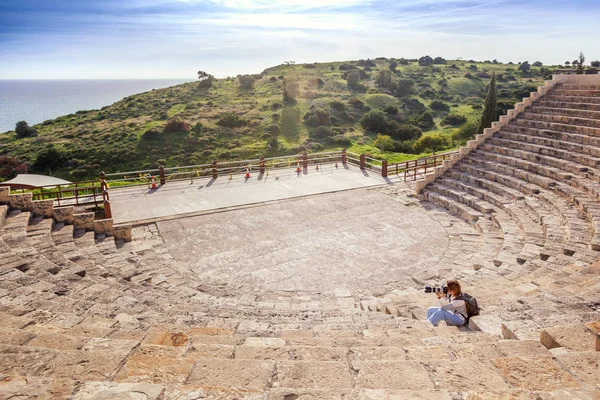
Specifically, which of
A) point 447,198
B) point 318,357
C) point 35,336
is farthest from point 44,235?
point 447,198

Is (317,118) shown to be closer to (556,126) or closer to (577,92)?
(577,92)

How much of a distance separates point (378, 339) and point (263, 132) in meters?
38.1

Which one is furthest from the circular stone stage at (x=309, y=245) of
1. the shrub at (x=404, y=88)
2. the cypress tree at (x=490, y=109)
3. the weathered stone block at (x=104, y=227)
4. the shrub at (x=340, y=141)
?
the shrub at (x=404, y=88)

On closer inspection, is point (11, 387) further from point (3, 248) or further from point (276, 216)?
point (276, 216)

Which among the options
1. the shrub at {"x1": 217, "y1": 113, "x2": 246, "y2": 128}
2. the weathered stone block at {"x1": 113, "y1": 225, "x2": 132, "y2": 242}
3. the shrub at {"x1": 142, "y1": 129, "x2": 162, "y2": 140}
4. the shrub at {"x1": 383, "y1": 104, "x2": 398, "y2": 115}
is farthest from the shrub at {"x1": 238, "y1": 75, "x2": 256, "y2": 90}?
the weathered stone block at {"x1": 113, "y1": 225, "x2": 132, "y2": 242}

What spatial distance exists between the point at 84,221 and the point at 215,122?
116 feet

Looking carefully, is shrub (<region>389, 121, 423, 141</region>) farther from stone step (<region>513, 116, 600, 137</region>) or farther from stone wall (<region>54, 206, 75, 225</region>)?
stone wall (<region>54, 206, 75, 225</region>)

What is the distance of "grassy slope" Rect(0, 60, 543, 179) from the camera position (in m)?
37.5

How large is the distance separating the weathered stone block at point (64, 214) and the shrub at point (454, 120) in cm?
4082

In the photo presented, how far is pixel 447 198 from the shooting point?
14188 mm

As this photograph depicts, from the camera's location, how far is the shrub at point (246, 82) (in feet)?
205

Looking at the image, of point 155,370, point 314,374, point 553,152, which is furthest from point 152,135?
point 314,374

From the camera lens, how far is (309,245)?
1099cm

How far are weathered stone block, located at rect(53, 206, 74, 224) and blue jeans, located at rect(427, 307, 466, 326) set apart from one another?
9.90m
